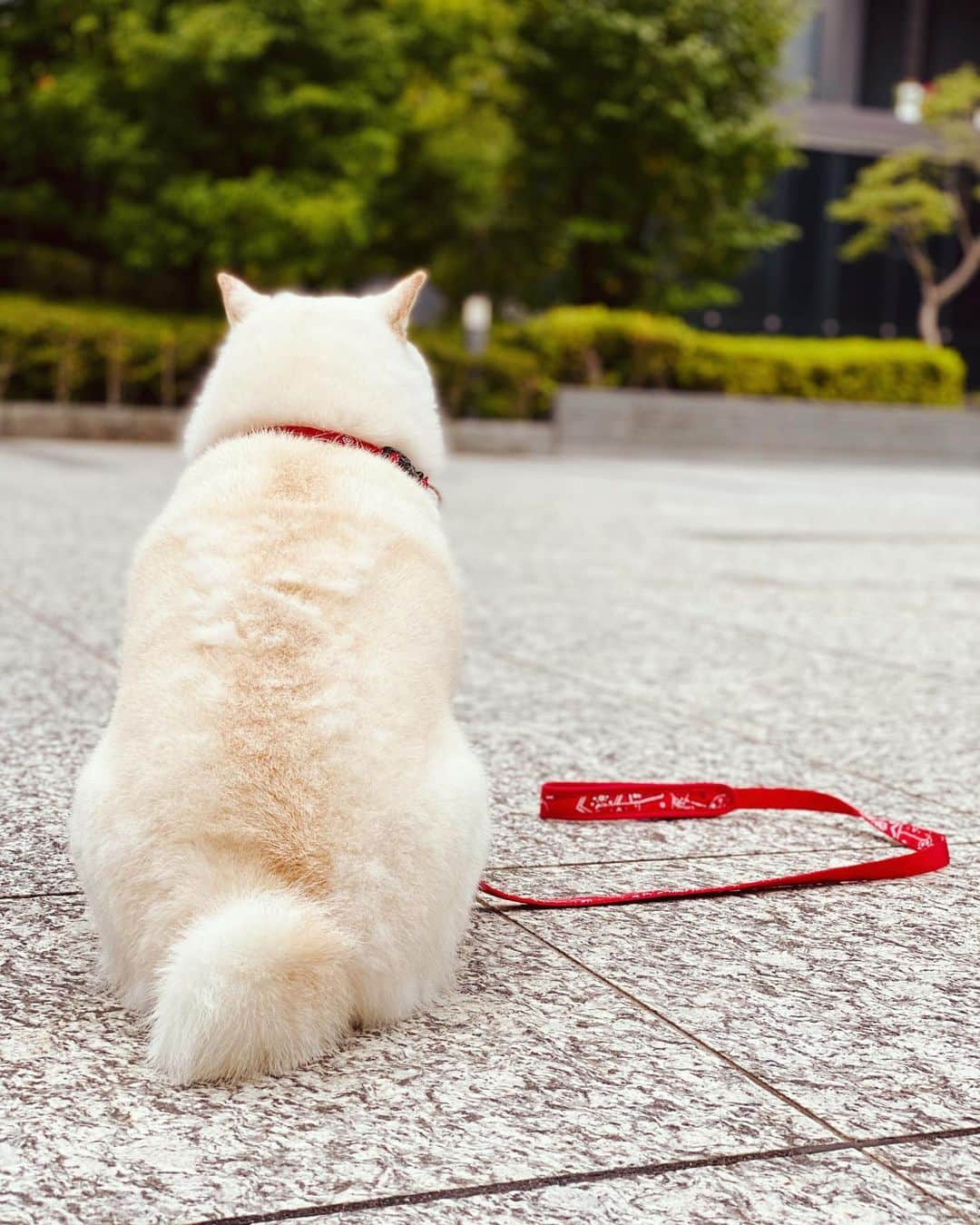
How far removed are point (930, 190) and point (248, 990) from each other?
34.6 meters

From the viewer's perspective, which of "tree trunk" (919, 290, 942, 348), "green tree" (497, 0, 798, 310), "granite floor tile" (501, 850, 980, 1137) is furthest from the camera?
"tree trunk" (919, 290, 942, 348)

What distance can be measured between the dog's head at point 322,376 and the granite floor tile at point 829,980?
3.22ft

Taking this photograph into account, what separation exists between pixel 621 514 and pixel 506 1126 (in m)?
11.4

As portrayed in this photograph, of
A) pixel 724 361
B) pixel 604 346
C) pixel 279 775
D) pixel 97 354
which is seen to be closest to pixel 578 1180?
pixel 279 775

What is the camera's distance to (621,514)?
43.9 feet

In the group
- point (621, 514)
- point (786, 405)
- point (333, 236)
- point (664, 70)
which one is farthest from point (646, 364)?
point (621, 514)

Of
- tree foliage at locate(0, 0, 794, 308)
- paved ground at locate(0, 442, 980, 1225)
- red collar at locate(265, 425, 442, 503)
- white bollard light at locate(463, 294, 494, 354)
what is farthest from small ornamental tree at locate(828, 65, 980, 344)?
red collar at locate(265, 425, 442, 503)

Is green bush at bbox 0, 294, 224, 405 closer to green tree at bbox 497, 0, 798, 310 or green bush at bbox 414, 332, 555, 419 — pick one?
green bush at bbox 414, 332, 555, 419

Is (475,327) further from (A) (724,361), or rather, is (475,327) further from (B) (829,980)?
(B) (829,980)

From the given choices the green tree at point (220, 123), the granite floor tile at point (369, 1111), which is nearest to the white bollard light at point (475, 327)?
the green tree at point (220, 123)

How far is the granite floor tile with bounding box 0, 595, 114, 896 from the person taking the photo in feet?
10.6

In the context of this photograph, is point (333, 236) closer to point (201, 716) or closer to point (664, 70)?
point (664, 70)

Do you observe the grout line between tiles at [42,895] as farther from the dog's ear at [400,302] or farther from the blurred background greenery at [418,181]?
the blurred background greenery at [418,181]

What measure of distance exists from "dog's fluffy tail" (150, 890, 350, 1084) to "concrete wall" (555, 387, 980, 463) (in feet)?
75.3
